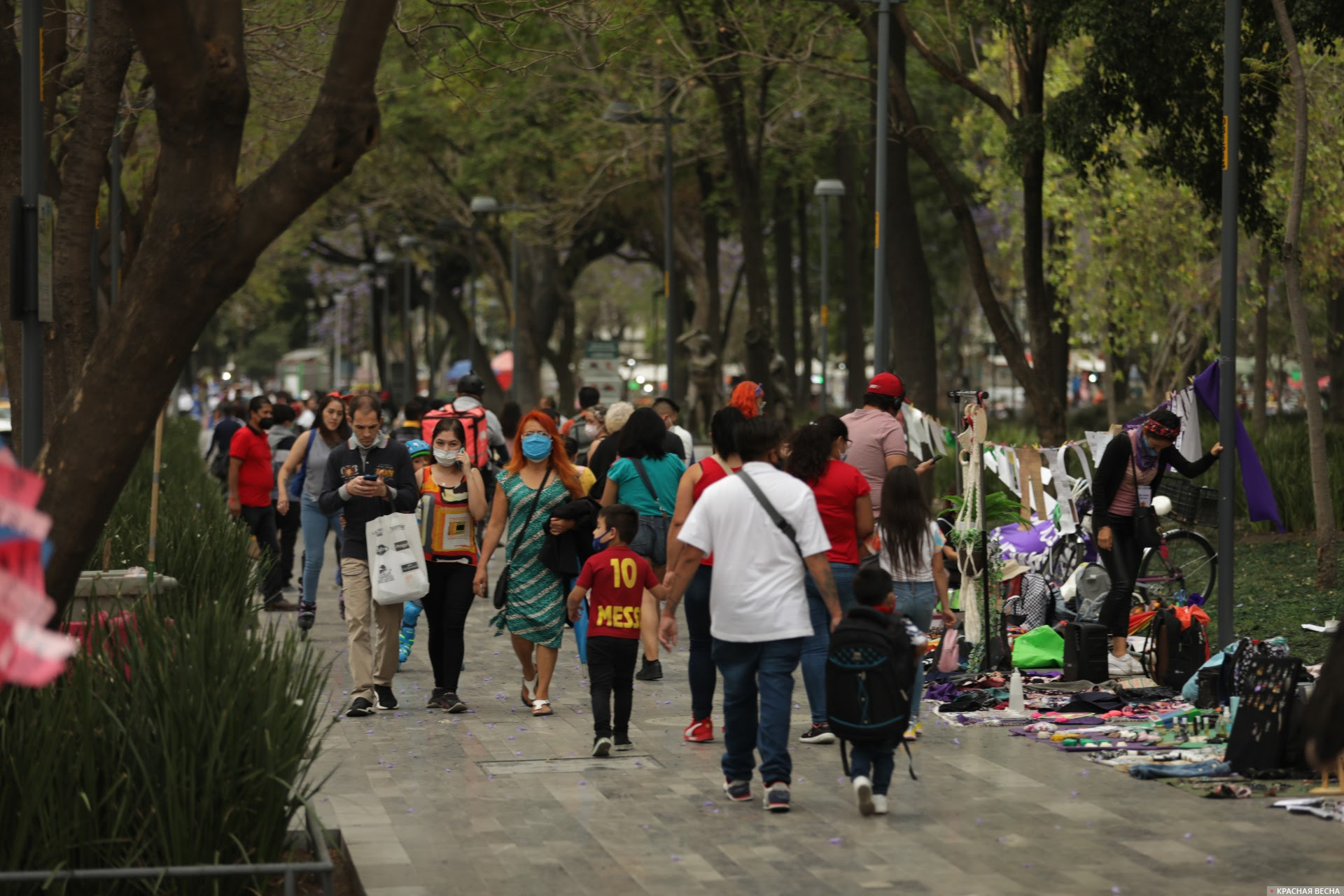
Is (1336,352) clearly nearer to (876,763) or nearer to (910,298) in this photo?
(910,298)

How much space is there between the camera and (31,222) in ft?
29.5

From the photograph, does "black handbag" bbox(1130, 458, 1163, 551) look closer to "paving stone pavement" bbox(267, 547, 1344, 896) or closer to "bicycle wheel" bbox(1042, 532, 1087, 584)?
"bicycle wheel" bbox(1042, 532, 1087, 584)

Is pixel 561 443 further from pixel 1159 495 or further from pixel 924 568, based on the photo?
pixel 1159 495

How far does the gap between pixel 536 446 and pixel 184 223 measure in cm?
411

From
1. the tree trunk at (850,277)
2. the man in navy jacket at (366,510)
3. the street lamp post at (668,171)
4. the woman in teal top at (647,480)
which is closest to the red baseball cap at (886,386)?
the woman in teal top at (647,480)

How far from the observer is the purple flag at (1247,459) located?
39.3 ft

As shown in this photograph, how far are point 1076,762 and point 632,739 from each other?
2.29 m

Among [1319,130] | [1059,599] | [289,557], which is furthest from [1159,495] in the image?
[1319,130]

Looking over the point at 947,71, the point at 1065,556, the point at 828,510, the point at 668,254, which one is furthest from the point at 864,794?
the point at 668,254

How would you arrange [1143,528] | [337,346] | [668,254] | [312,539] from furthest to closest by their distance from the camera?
[337,346] < [668,254] < [312,539] < [1143,528]

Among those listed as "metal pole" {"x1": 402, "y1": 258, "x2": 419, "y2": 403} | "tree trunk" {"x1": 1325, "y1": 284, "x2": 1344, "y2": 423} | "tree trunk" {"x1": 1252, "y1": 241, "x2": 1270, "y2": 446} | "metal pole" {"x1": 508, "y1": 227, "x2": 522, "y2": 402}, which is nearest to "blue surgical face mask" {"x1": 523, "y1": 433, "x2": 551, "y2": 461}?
"tree trunk" {"x1": 1252, "y1": 241, "x2": 1270, "y2": 446}

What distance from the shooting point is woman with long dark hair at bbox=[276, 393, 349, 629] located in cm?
1411

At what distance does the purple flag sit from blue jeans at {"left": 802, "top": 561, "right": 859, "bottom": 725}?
3.75 meters

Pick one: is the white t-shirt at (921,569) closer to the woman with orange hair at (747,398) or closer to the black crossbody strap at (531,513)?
the black crossbody strap at (531,513)
